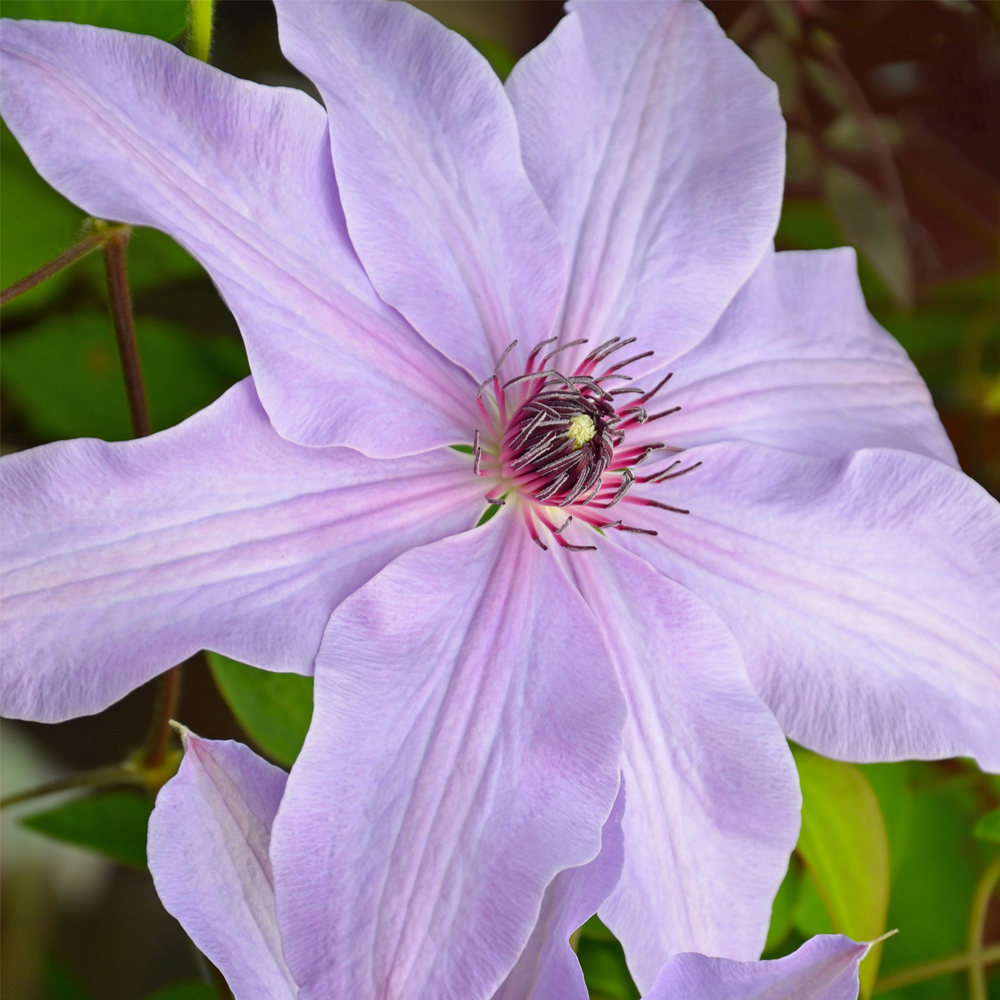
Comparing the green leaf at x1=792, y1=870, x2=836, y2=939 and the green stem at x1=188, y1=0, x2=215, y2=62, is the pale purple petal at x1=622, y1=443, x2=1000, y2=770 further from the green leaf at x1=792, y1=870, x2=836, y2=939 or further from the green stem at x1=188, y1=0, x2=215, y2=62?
the green stem at x1=188, y1=0, x2=215, y2=62

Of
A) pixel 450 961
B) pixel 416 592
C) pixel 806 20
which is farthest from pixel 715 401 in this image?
pixel 806 20

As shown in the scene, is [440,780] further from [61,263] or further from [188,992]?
[188,992]

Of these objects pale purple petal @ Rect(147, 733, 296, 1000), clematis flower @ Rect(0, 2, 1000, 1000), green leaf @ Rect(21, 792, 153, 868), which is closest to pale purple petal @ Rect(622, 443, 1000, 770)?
clematis flower @ Rect(0, 2, 1000, 1000)

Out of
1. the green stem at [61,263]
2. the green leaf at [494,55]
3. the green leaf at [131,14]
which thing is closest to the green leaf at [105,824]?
the green stem at [61,263]

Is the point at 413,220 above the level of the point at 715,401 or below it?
above

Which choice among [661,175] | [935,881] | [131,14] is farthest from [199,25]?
[935,881]

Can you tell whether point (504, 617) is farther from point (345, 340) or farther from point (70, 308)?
point (70, 308)
